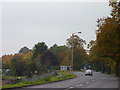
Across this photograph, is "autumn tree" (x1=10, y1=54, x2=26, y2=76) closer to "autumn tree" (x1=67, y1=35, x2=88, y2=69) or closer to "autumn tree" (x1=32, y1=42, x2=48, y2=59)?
"autumn tree" (x1=67, y1=35, x2=88, y2=69)

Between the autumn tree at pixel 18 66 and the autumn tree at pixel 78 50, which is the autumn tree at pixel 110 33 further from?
the autumn tree at pixel 78 50

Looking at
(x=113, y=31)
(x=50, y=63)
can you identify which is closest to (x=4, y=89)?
(x=113, y=31)

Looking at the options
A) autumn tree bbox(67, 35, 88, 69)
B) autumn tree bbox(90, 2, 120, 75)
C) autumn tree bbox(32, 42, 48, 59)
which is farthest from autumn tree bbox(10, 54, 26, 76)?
autumn tree bbox(32, 42, 48, 59)

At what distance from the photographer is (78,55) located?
390 ft

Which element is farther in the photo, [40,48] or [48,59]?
[40,48]

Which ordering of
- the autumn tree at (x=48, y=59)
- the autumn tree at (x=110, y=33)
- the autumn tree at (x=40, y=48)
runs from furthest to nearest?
the autumn tree at (x=40, y=48)
the autumn tree at (x=48, y=59)
the autumn tree at (x=110, y=33)

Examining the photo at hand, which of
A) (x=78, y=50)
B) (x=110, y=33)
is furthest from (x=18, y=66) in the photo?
(x=78, y=50)

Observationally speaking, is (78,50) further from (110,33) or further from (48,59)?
(110,33)

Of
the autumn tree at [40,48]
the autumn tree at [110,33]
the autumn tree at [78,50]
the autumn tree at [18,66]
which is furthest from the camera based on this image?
the autumn tree at [40,48]

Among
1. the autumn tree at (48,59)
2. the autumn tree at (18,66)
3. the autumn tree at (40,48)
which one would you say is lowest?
the autumn tree at (18,66)

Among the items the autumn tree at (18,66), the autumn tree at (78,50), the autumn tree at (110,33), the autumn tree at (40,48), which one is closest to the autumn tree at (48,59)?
the autumn tree at (78,50)

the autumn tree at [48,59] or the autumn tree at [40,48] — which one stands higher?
the autumn tree at [40,48]

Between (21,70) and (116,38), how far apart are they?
94.8ft

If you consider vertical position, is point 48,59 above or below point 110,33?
below
